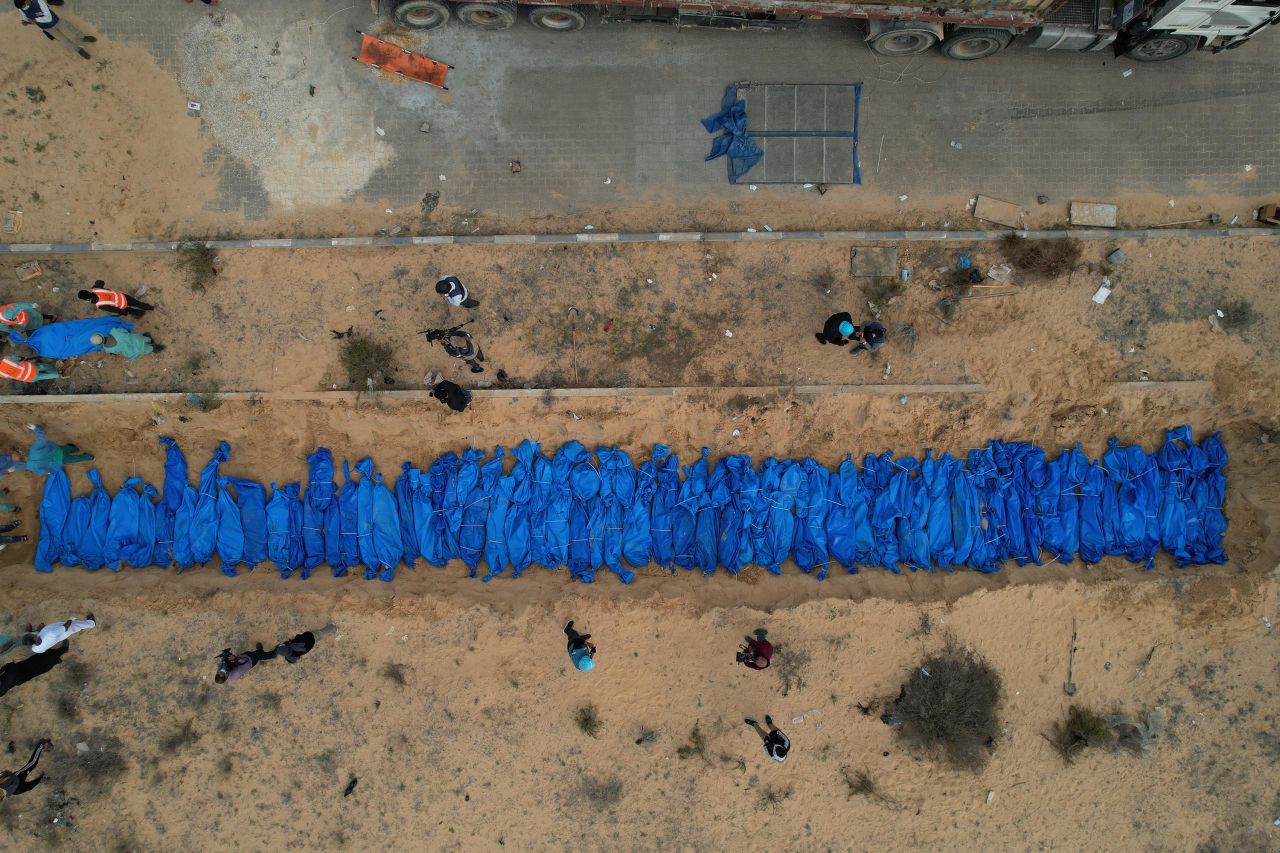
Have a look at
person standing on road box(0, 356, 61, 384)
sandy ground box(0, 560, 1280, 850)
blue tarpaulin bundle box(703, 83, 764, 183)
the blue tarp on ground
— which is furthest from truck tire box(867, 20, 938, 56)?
person standing on road box(0, 356, 61, 384)

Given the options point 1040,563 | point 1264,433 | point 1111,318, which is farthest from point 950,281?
point 1264,433

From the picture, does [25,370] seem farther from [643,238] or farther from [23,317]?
[643,238]

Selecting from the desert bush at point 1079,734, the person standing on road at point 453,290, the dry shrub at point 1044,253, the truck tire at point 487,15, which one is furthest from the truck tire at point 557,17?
the desert bush at point 1079,734

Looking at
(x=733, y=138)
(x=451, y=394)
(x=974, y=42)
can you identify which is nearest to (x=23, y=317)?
(x=451, y=394)

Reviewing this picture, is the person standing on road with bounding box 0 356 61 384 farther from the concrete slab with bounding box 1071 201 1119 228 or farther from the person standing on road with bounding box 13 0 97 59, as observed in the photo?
the concrete slab with bounding box 1071 201 1119 228

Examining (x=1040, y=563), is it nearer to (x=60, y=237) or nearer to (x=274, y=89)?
(x=274, y=89)

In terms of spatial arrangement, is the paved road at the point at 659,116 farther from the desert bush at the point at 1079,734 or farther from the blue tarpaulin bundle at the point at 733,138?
the desert bush at the point at 1079,734
